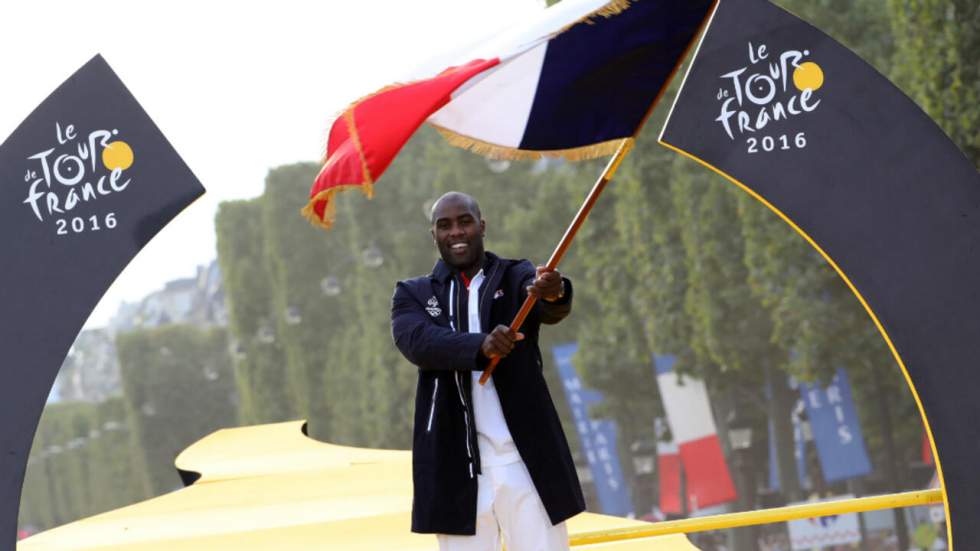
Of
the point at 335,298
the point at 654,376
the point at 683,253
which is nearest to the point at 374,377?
the point at 335,298

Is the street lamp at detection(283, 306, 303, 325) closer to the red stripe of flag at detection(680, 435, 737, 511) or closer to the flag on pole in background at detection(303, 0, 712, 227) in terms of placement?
the red stripe of flag at detection(680, 435, 737, 511)

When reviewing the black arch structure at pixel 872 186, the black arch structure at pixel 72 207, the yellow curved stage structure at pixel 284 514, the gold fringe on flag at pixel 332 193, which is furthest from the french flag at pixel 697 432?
the gold fringe on flag at pixel 332 193

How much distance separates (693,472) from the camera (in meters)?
31.7

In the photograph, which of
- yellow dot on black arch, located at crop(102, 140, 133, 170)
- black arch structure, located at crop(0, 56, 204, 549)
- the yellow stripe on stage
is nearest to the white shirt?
the yellow stripe on stage

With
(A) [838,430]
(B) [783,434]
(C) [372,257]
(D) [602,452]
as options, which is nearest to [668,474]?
(D) [602,452]

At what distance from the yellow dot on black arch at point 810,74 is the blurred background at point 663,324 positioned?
32.3 ft

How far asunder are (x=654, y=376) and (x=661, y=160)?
6.20 meters

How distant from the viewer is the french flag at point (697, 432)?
1194 inches

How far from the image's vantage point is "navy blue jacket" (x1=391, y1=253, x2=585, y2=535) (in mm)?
5574

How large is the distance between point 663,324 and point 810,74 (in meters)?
20.7

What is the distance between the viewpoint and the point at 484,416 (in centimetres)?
569

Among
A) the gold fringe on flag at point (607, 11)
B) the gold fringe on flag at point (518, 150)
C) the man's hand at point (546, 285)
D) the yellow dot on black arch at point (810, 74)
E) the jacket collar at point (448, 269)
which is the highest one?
the gold fringe on flag at point (607, 11)

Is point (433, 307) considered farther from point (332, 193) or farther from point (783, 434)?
point (783, 434)

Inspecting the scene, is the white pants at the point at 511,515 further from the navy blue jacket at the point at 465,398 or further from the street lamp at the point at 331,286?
the street lamp at the point at 331,286
